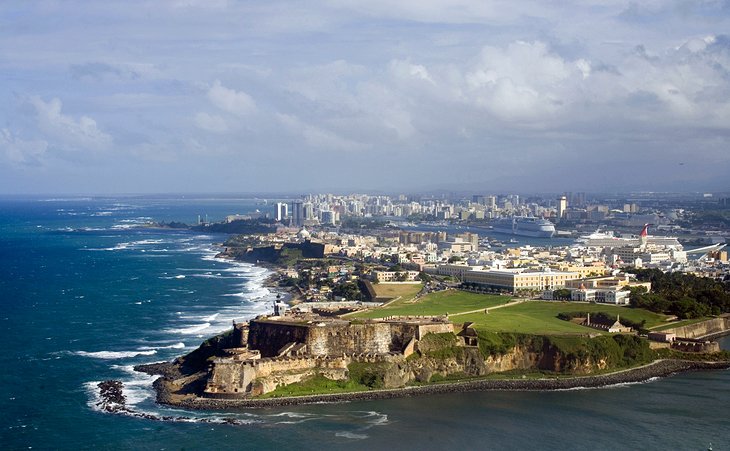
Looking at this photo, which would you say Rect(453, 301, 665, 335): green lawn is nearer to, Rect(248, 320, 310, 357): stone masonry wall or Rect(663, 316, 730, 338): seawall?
Rect(663, 316, 730, 338): seawall

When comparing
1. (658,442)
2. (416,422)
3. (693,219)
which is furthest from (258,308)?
(693,219)

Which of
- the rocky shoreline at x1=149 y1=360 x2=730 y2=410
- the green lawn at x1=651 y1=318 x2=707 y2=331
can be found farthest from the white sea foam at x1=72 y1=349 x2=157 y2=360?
the green lawn at x1=651 y1=318 x2=707 y2=331

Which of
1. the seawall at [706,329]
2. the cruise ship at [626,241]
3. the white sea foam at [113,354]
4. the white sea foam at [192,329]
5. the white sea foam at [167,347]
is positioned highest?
the cruise ship at [626,241]

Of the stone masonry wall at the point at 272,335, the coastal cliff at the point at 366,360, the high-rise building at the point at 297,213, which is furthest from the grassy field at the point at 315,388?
the high-rise building at the point at 297,213

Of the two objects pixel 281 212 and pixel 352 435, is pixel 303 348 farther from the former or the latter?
pixel 281 212

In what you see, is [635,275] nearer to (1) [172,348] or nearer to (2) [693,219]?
(1) [172,348]

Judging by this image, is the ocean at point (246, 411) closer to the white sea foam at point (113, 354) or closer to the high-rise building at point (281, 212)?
the white sea foam at point (113, 354)
